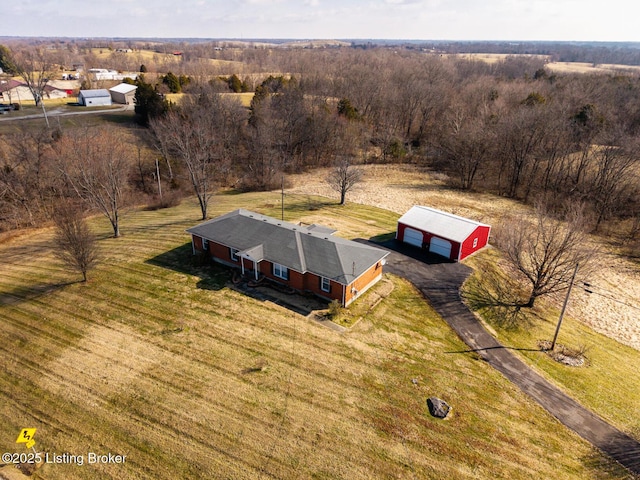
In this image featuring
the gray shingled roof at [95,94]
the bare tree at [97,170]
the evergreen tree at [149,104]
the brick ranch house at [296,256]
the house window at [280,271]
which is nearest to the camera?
the brick ranch house at [296,256]

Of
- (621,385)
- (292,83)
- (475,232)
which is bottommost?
(621,385)

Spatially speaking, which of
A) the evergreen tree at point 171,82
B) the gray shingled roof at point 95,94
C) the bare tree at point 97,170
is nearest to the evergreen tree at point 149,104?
the bare tree at point 97,170

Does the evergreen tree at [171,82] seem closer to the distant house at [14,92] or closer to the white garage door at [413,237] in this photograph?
the distant house at [14,92]

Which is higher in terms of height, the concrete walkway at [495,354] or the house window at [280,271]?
the house window at [280,271]

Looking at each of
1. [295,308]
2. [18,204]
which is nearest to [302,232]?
[295,308]

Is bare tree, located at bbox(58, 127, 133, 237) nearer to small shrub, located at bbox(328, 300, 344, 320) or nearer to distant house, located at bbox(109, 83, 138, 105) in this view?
small shrub, located at bbox(328, 300, 344, 320)

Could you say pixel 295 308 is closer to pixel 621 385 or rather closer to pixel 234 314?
pixel 234 314

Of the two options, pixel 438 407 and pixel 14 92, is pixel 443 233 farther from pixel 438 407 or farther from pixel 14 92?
pixel 14 92
